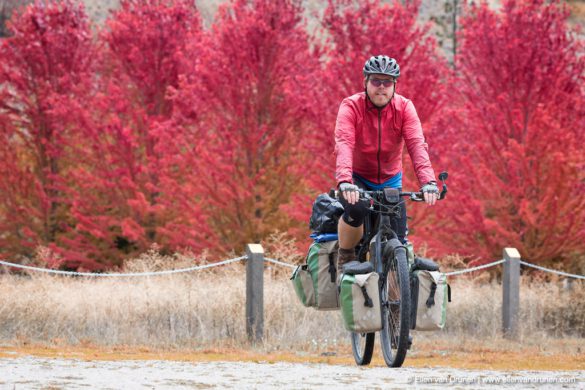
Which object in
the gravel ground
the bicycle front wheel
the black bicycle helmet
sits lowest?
the gravel ground

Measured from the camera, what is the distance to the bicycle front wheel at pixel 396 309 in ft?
23.2

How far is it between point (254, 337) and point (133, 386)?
4780 mm

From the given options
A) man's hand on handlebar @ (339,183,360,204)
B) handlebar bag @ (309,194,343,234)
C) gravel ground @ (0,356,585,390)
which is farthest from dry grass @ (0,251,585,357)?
man's hand on handlebar @ (339,183,360,204)

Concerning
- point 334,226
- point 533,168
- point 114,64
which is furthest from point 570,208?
point 114,64

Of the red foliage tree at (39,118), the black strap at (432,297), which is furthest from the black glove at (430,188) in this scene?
the red foliage tree at (39,118)

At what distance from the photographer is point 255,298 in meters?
12.2

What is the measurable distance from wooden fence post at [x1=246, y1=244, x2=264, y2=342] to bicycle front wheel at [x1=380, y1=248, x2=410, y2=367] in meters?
4.59

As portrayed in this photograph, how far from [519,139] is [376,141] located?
9617mm

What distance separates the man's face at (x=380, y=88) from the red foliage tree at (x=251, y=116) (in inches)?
400

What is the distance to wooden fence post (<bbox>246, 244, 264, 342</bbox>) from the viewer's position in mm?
12172

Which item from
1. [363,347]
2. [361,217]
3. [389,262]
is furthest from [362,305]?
[363,347]

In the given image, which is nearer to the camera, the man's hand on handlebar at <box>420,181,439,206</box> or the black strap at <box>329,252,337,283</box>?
the man's hand on handlebar at <box>420,181,439,206</box>

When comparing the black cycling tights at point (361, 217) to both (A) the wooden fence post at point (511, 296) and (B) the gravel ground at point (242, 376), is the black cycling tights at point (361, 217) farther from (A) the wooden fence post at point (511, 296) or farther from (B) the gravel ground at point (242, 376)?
(A) the wooden fence post at point (511, 296)

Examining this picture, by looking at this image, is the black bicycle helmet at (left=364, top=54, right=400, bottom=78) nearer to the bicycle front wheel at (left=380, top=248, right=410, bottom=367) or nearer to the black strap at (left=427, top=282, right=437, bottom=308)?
the bicycle front wheel at (left=380, top=248, right=410, bottom=367)
